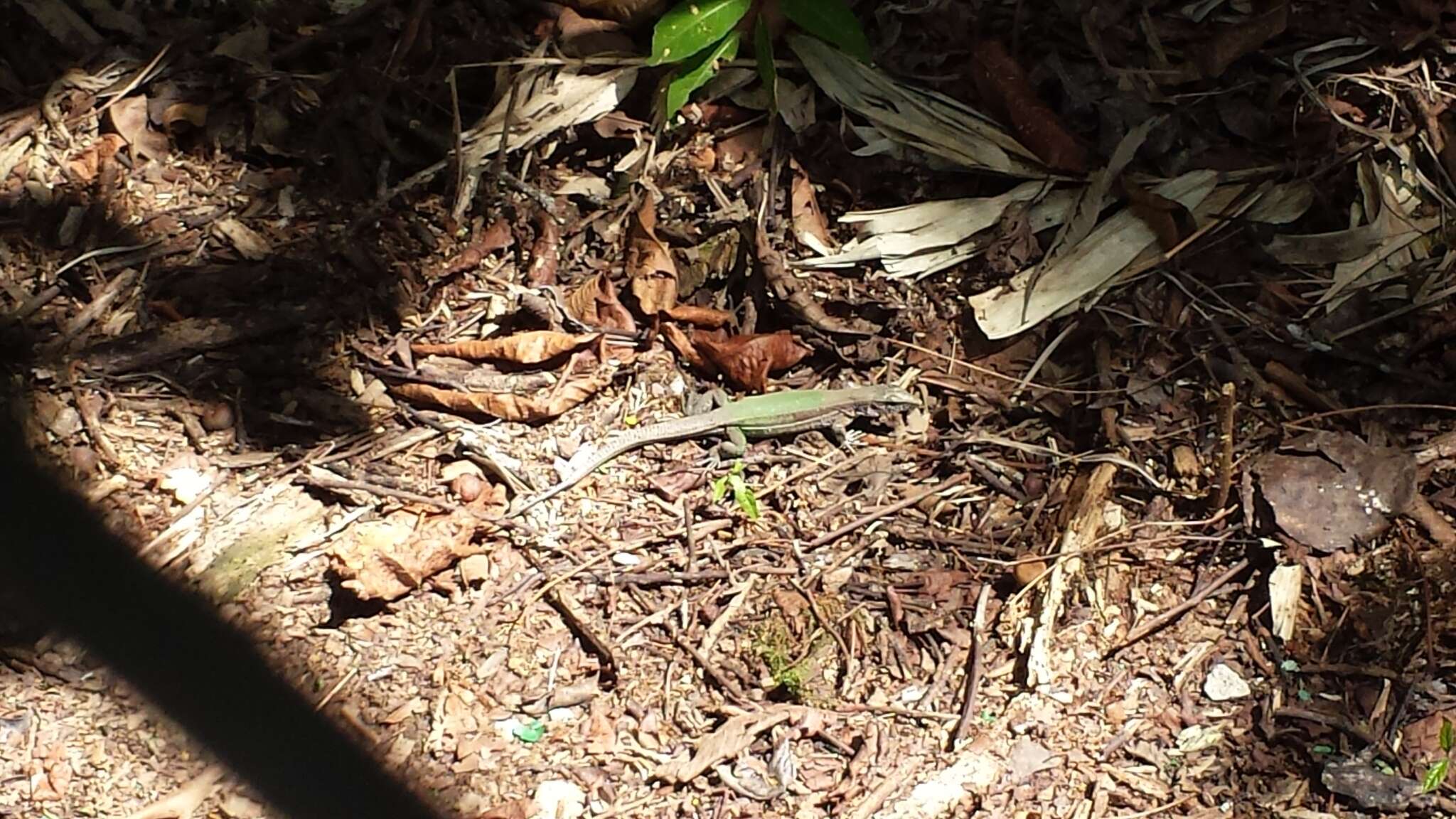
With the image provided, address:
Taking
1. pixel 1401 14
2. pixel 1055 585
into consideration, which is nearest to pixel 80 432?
pixel 1055 585

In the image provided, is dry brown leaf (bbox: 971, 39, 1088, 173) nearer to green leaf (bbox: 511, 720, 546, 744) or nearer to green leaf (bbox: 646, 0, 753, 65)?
green leaf (bbox: 646, 0, 753, 65)

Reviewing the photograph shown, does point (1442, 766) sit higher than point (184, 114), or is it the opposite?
point (184, 114)

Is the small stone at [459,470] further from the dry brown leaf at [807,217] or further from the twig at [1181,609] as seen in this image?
the twig at [1181,609]

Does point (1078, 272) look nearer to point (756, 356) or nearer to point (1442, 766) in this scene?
point (756, 356)

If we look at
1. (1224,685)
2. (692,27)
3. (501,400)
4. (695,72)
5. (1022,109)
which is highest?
(692,27)

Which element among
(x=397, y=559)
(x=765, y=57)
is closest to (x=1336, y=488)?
(x=765, y=57)
